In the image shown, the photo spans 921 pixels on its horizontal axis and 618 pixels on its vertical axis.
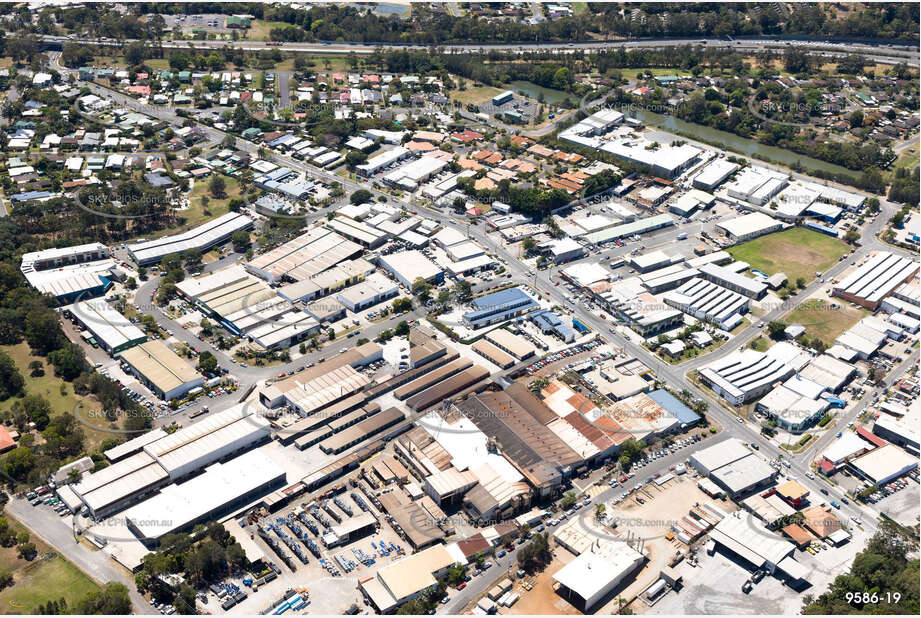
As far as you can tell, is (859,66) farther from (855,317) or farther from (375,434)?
(375,434)

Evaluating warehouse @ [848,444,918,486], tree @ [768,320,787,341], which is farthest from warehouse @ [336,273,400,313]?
warehouse @ [848,444,918,486]

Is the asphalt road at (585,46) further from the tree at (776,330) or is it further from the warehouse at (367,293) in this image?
the tree at (776,330)

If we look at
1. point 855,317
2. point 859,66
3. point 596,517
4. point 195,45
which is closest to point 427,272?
point 596,517

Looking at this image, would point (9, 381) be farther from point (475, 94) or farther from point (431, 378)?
point (475, 94)

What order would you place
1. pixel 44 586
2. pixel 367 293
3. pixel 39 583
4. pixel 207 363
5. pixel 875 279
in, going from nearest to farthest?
pixel 44 586 → pixel 39 583 → pixel 207 363 → pixel 367 293 → pixel 875 279

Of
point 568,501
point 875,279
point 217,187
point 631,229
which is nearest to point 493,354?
point 568,501

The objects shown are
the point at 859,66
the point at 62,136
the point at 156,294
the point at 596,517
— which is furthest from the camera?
the point at 859,66
